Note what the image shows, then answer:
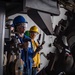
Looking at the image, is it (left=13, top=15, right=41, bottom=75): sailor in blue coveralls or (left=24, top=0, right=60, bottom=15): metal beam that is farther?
(left=13, top=15, right=41, bottom=75): sailor in blue coveralls

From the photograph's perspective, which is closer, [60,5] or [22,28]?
[60,5]

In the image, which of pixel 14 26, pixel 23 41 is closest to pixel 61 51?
pixel 23 41

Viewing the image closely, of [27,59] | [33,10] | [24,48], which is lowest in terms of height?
[27,59]

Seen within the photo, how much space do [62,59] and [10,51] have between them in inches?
15.8

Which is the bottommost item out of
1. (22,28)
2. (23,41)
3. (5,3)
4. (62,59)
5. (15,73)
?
(15,73)

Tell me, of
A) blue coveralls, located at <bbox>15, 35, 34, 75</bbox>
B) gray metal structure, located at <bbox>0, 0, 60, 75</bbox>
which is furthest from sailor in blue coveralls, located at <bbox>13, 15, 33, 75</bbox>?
gray metal structure, located at <bbox>0, 0, 60, 75</bbox>

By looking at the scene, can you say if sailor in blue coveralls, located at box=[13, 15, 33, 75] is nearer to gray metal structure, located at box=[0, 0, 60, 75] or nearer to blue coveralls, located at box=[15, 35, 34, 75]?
blue coveralls, located at box=[15, 35, 34, 75]

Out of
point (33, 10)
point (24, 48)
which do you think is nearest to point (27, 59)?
point (24, 48)

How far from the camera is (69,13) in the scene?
1.48m

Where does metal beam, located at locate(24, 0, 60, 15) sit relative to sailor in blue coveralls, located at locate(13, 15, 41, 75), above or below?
above

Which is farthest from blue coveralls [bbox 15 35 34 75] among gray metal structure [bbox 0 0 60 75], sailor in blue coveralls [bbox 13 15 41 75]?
gray metal structure [bbox 0 0 60 75]

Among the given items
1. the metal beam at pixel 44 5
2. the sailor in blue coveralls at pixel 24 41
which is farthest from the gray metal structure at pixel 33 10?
the sailor in blue coveralls at pixel 24 41

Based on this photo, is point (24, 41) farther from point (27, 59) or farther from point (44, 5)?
point (44, 5)

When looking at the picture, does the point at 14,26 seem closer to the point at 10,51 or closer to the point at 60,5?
the point at 10,51
